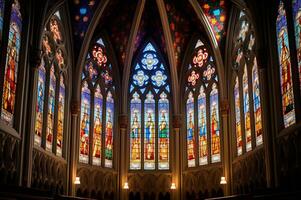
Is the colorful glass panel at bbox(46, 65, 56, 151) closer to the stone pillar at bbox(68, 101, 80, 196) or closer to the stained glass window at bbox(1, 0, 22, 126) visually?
the stone pillar at bbox(68, 101, 80, 196)

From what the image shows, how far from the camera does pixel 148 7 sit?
36219 millimetres

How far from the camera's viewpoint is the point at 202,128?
1394 inches

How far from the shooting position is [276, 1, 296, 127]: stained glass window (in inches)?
979

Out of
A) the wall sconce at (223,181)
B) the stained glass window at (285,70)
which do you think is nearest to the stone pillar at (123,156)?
the wall sconce at (223,181)

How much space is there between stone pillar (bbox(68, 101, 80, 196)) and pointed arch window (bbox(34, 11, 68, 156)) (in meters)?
0.74

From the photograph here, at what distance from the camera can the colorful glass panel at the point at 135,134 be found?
36.1 meters

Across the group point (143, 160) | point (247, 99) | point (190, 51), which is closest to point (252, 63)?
point (247, 99)

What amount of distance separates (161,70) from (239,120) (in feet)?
29.0

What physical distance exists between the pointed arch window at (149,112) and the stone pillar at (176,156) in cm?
75

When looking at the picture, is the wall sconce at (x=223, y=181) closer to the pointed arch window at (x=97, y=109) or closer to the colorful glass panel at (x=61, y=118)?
the pointed arch window at (x=97, y=109)

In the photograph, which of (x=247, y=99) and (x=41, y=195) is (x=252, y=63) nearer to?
(x=247, y=99)

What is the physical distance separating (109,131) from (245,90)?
418 inches

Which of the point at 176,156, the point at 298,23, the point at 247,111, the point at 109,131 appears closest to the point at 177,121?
the point at 176,156

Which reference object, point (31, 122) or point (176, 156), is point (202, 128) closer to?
point (176, 156)
